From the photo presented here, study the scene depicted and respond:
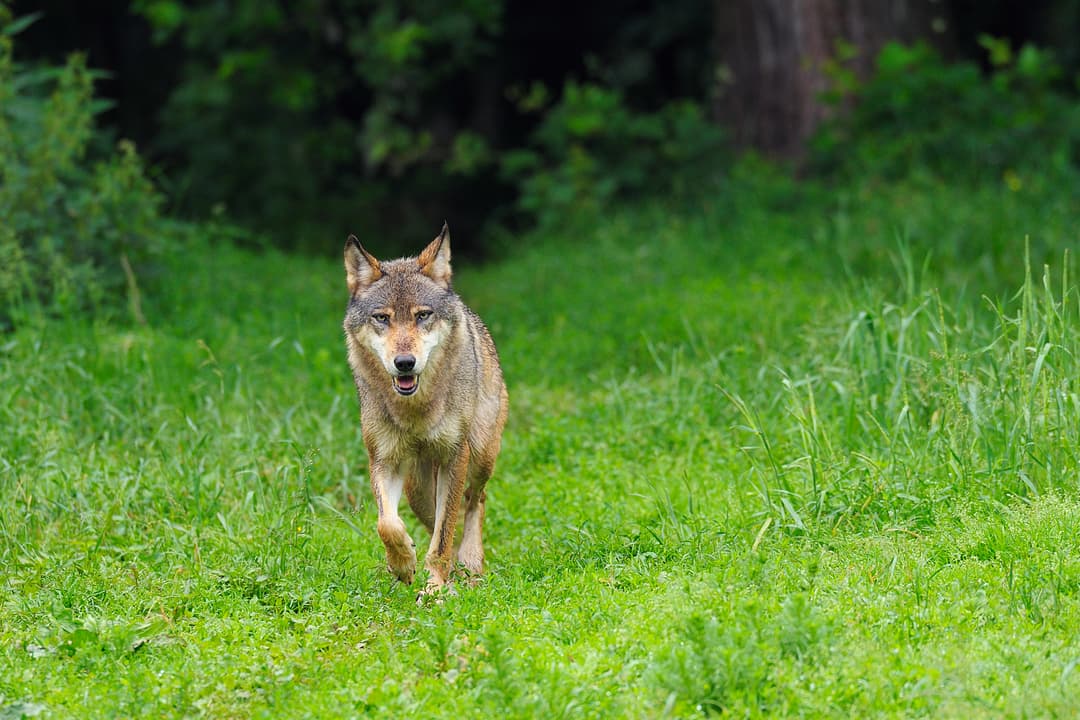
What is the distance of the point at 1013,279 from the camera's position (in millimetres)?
10859

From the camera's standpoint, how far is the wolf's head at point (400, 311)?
628cm

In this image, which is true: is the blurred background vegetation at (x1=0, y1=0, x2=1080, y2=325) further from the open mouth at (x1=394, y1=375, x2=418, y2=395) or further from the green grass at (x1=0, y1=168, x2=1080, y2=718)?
the open mouth at (x1=394, y1=375, x2=418, y2=395)

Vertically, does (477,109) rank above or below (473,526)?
above

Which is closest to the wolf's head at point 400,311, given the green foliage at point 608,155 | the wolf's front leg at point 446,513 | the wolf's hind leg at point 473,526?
the wolf's front leg at point 446,513

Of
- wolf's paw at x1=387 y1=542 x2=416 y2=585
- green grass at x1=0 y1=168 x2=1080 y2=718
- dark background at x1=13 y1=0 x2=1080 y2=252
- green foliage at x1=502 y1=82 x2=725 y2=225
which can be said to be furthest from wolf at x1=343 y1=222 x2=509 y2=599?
green foliage at x1=502 y1=82 x2=725 y2=225

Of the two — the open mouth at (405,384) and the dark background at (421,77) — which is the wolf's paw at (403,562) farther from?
the dark background at (421,77)

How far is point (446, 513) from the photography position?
6586 millimetres

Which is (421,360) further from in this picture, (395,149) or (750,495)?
(395,149)

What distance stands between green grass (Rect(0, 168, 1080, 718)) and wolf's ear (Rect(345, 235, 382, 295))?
882mm

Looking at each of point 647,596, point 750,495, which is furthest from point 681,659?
point 750,495

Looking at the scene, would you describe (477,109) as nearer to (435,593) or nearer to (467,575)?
(467,575)

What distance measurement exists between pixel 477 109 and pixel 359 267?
1297 centimetres

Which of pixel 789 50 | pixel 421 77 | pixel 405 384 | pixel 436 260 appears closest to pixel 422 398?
pixel 405 384

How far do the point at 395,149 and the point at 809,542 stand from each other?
1210 centimetres
